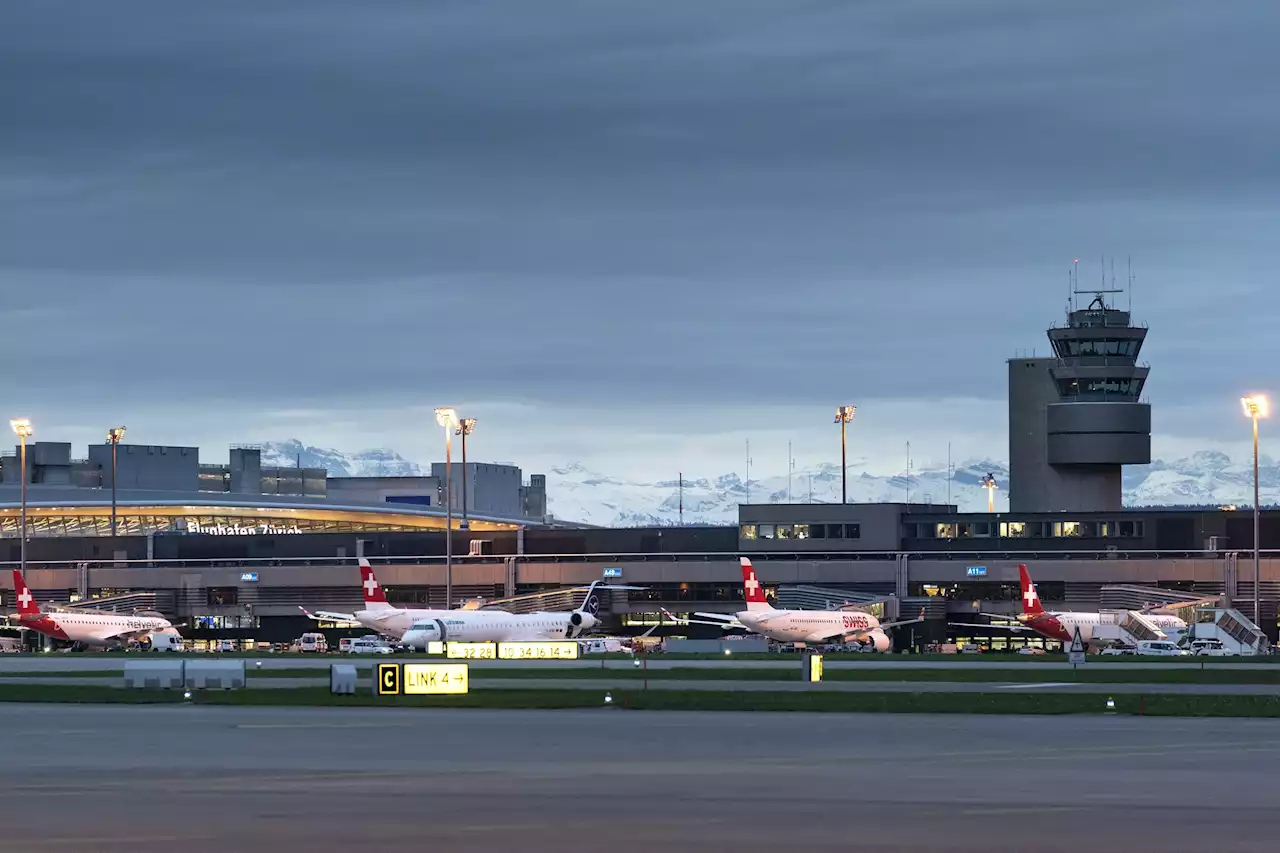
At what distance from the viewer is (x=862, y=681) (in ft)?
238

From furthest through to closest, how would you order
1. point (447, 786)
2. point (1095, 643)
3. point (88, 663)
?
point (1095, 643) < point (88, 663) < point (447, 786)

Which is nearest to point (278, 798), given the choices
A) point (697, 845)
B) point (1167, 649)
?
point (697, 845)

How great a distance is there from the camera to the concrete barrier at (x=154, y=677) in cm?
6269

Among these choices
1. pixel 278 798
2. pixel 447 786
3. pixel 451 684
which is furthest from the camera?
pixel 451 684

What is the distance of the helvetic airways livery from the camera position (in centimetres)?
11994

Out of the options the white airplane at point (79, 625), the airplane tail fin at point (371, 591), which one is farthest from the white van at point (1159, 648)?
the white airplane at point (79, 625)

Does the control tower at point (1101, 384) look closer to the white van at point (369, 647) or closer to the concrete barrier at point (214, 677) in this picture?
the white van at point (369, 647)

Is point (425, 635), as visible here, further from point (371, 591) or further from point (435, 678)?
point (435, 678)

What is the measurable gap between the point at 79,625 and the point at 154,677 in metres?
76.0

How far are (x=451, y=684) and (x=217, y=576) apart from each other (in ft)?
387

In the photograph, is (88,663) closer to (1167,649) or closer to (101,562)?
(1167,649)

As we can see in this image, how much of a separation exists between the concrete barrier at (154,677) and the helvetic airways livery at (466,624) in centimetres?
5571

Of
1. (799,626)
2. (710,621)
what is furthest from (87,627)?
(799,626)

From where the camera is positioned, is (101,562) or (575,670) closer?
(575,670)
